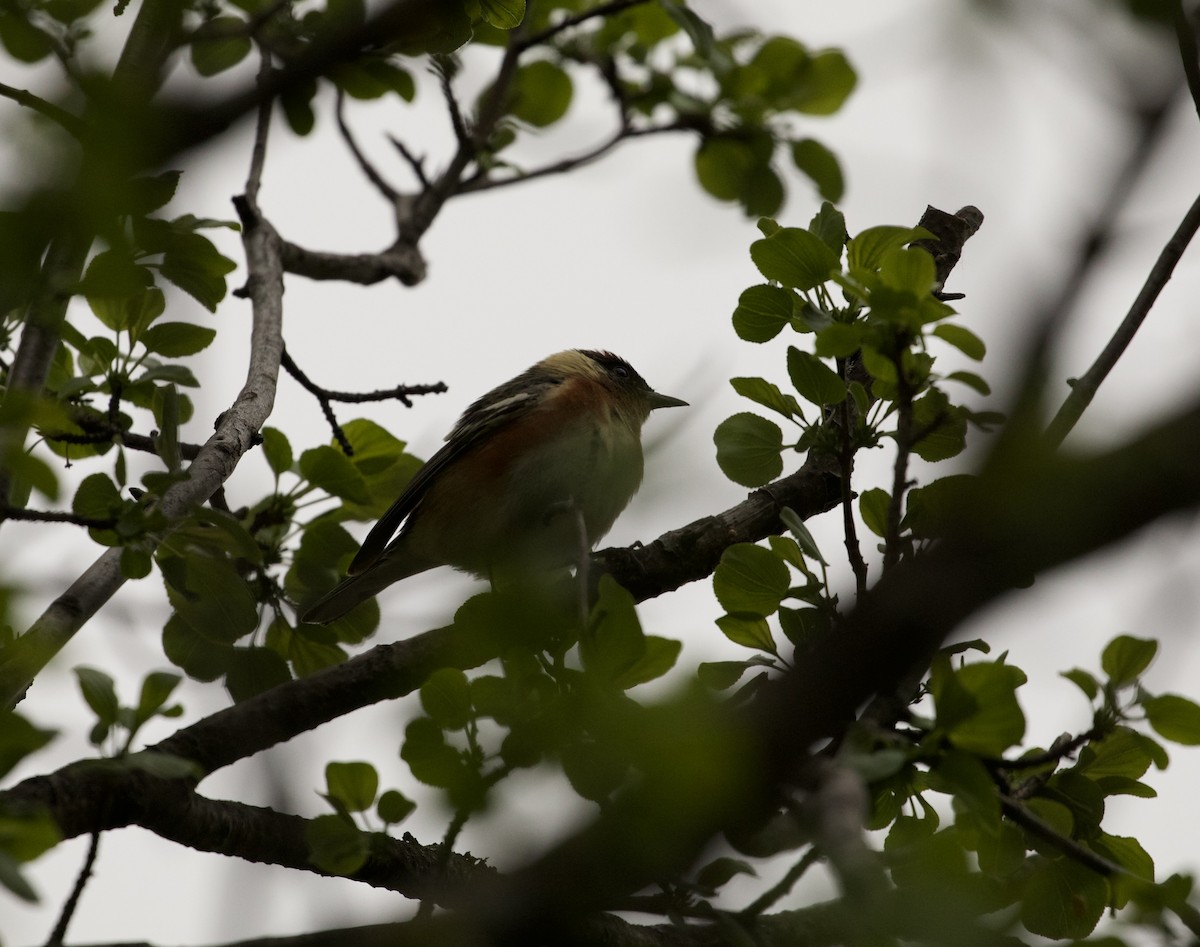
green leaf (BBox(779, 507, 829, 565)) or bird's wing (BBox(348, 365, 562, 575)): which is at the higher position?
bird's wing (BBox(348, 365, 562, 575))

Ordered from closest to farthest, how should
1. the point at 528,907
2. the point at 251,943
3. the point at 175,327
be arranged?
the point at 528,907 → the point at 251,943 → the point at 175,327

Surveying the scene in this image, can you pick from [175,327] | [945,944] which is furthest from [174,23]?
[175,327]

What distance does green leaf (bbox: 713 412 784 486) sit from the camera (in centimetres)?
386

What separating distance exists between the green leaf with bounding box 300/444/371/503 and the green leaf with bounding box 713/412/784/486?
5.34 feet

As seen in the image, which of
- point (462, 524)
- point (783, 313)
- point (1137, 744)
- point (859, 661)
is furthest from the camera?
point (462, 524)

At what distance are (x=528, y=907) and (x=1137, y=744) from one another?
2482 millimetres

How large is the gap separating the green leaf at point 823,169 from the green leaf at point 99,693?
4.43m

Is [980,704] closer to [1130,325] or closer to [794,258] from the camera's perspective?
[1130,325]

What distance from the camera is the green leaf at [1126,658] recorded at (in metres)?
3.10

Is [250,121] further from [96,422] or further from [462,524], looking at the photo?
[462,524]

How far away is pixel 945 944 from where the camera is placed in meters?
1.68

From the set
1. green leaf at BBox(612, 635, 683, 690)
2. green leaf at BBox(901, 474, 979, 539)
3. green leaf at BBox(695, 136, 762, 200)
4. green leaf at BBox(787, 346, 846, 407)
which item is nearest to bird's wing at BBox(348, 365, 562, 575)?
green leaf at BBox(695, 136, 762, 200)

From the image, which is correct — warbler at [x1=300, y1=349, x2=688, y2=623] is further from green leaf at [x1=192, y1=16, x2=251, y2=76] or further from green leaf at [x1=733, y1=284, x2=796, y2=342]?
green leaf at [x1=733, y1=284, x2=796, y2=342]

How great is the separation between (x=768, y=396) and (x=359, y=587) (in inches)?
128
